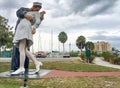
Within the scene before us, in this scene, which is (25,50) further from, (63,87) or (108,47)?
(108,47)

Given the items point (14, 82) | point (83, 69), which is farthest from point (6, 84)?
point (83, 69)

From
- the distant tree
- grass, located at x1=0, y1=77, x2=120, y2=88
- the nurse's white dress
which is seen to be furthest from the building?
the nurse's white dress

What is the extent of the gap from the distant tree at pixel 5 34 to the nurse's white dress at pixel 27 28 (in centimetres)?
1761

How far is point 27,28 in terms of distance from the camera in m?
4.75

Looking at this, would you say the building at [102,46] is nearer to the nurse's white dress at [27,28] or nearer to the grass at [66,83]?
the grass at [66,83]

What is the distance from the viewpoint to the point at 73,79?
12812 millimetres

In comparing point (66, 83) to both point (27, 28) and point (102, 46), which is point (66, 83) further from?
point (102, 46)

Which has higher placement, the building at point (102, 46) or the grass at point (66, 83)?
the building at point (102, 46)

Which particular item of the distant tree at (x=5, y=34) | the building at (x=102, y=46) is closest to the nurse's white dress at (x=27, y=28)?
the distant tree at (x=5, y=34)

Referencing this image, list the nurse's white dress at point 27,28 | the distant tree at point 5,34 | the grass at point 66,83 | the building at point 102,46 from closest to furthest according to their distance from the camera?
the nurse's white dress at point 27,28, the grass at point 66,83, the distant tree at point 5,34, the building at point 102,46

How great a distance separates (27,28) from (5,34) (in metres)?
18.3

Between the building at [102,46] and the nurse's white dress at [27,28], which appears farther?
the building at [102,46]

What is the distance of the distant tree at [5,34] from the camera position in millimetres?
22656

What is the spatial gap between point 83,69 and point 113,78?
3.89m
